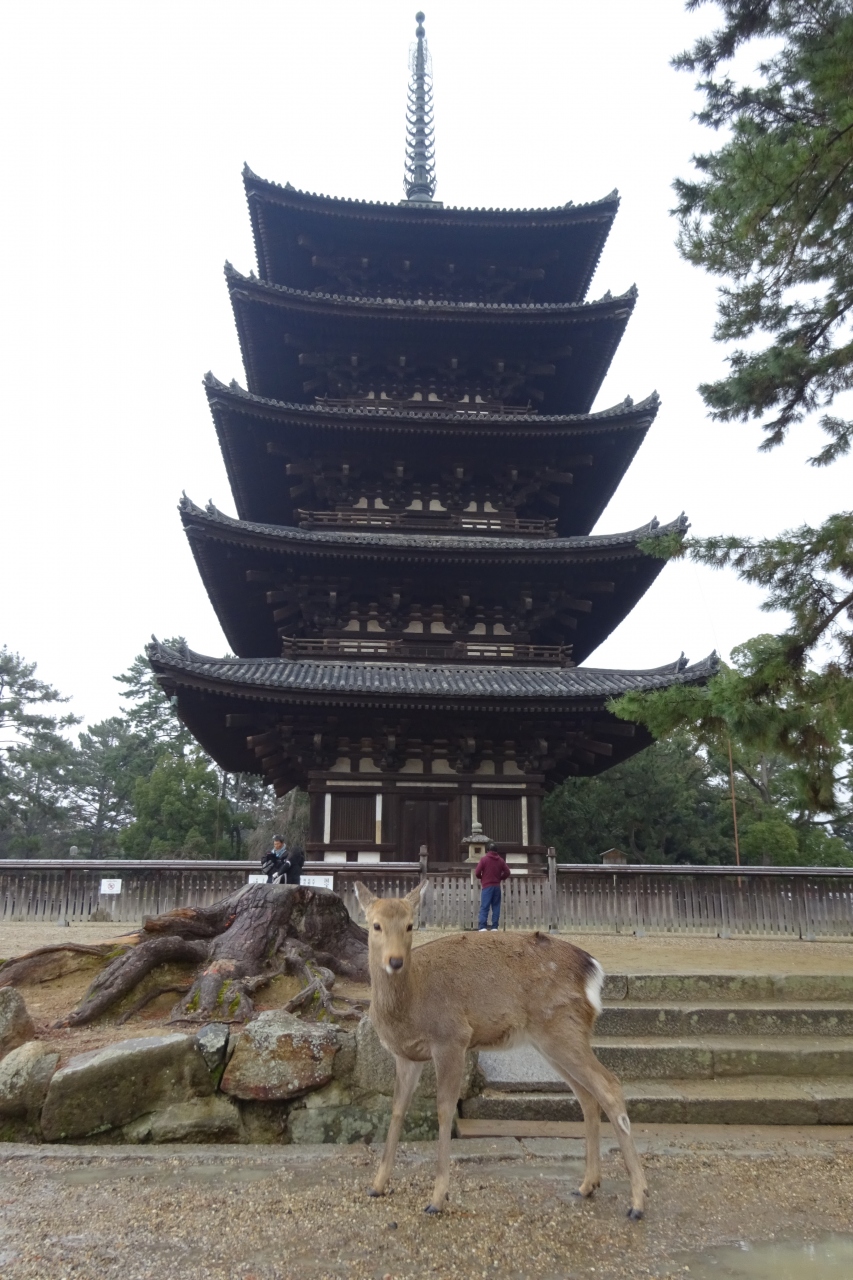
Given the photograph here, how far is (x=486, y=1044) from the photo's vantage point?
458cm

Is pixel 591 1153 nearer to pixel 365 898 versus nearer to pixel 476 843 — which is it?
pixel 365 898

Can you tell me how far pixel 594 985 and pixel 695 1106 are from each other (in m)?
2.08

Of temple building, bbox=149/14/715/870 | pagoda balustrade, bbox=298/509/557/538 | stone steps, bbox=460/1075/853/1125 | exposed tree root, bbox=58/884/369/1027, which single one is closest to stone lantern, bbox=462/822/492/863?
temple building, bbox=149/14/715/870

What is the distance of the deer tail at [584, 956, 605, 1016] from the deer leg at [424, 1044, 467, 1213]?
2.64 feet

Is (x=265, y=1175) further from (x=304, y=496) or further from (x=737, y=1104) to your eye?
(x=304, y=496)

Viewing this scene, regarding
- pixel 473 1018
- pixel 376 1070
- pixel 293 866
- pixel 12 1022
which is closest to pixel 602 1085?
pixel 473 1018

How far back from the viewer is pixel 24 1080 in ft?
17.6

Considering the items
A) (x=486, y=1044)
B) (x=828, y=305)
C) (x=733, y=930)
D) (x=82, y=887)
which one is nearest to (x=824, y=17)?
(x=828, y=305)

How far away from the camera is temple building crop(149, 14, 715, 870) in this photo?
1628 cm

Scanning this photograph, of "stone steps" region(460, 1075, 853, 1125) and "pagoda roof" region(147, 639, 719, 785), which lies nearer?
"stone steps" region(460, 1075, 853, 1125)

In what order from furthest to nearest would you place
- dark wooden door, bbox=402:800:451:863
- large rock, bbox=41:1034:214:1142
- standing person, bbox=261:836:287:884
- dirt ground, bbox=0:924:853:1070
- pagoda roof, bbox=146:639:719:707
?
dark wooden door, bbox=402:800:451:863, pagoda roof, bbox=146:639:719:707, standing person, bbox=261:836:287:884, dirt ground, bbox=0:924:853:1070, large rock, bbox=41:1034:214:1142

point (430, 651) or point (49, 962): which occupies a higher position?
point (430, 651)

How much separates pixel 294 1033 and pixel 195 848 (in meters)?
37.5

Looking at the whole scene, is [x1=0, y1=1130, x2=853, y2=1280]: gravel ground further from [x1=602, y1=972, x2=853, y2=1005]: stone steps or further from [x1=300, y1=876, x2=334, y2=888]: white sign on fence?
[x1=300, y1=876, x2=334, y2=888]: white sign on fence
